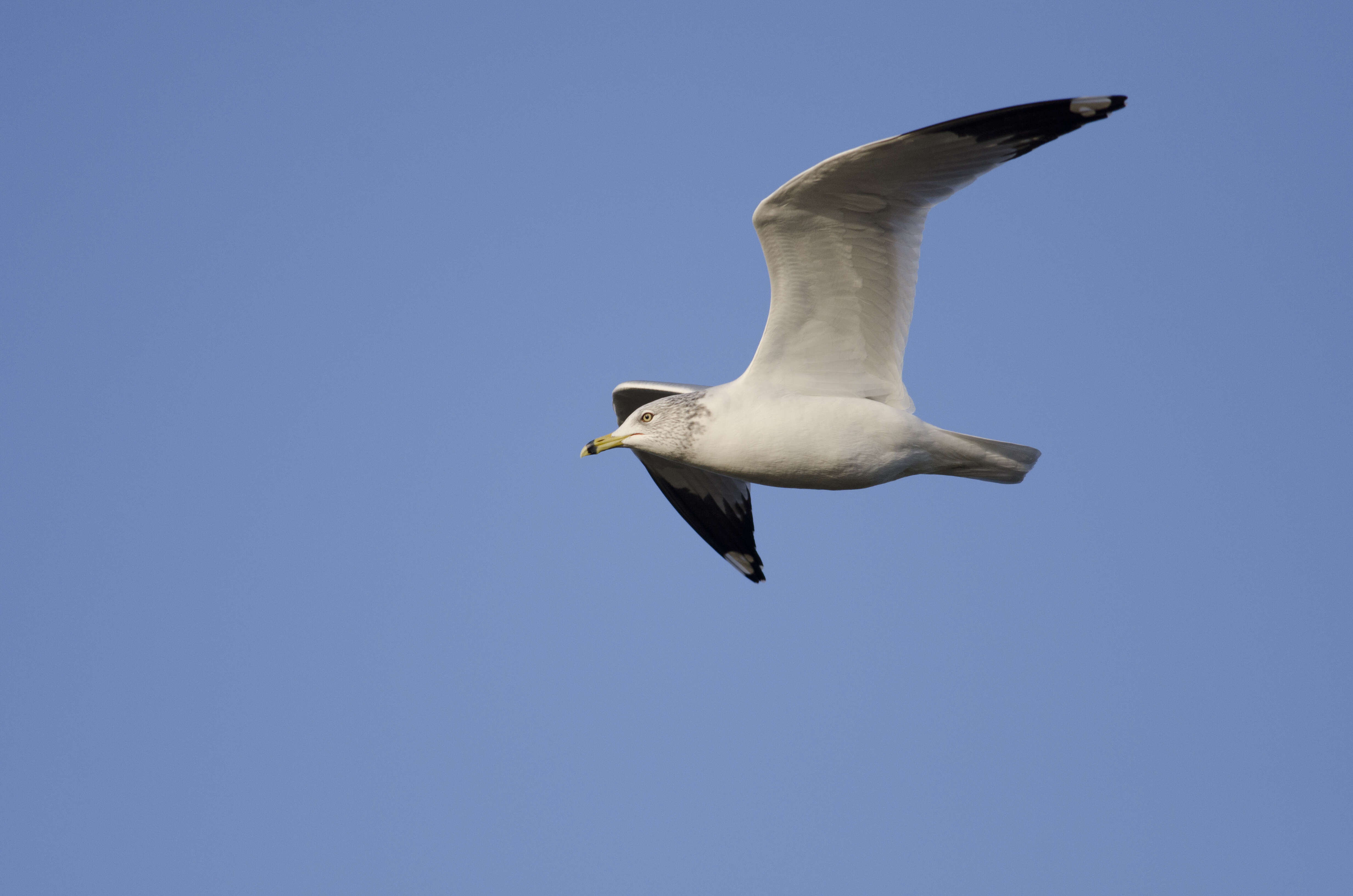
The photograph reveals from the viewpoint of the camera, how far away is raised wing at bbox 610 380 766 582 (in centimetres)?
942

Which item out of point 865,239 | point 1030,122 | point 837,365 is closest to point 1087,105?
point 1030,122

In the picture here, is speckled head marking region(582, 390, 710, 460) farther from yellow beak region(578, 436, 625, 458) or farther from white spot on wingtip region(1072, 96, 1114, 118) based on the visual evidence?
white spot on wingtip region(1072, 96, 1114, 118)

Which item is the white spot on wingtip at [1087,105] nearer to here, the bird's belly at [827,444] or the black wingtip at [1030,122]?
the black wingtip at [1030,122]

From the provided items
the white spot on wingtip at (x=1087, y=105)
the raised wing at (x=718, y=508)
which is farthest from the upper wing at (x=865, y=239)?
the raised wing at (x=718, y=508)

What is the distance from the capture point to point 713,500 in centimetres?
948

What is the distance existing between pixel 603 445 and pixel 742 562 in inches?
93.6

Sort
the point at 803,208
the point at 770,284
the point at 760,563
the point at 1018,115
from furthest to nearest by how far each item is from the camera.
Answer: the point at 760,563
the point at 770,284
the point at 803,208
the point at 1018,115

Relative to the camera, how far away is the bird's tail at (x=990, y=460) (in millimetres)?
6867

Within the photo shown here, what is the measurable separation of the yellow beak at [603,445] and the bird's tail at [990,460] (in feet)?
6.47

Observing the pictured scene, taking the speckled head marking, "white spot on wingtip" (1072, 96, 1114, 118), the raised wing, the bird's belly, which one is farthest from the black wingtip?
the raised wing

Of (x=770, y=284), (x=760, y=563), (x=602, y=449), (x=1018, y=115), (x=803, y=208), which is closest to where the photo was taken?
(x=1018, y=115)

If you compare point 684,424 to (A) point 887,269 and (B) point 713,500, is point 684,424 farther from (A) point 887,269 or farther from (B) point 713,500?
(B) point 713,500

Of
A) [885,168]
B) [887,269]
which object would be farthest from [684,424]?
[885,168]

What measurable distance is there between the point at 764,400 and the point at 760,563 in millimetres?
2806
